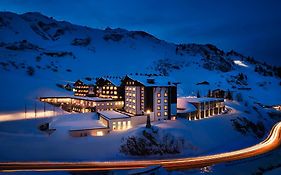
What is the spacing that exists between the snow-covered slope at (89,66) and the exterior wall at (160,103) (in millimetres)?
36393

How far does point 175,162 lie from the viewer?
40.0 metres

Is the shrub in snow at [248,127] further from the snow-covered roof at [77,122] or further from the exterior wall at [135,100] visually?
the snow-covered roof at [77,122]

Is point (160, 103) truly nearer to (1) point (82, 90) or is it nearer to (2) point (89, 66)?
(1) point (82, 90)

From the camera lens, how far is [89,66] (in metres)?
145

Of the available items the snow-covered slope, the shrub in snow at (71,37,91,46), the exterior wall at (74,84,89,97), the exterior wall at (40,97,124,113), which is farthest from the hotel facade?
the shrub in snow at (71,37,91,46)

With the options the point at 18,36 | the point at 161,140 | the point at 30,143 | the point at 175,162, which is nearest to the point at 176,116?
the point at 161,140

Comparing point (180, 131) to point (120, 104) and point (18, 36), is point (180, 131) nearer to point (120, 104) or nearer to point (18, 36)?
point (120, 104)

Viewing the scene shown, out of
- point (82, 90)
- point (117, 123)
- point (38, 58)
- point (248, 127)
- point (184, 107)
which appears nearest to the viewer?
point (117, 123)

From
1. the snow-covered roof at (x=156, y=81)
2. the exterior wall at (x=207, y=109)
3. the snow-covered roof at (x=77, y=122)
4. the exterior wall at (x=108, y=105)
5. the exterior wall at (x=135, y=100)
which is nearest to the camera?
the snow-covered roof at (x=77, y=122)

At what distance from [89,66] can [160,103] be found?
94.2 metres

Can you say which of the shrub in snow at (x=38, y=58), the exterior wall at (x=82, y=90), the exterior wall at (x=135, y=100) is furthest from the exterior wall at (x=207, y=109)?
the shrub in snow at (x=38, y=58)

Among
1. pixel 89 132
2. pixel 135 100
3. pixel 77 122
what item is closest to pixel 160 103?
pixel 135 100

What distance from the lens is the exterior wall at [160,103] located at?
57.3 meters

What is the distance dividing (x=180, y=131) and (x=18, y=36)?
483 feet
